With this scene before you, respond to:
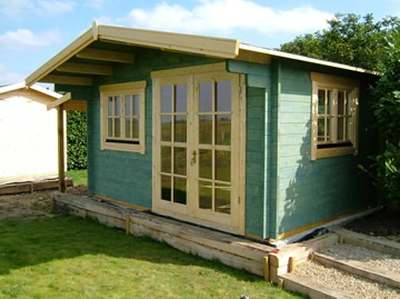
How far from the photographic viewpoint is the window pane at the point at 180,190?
581 cm

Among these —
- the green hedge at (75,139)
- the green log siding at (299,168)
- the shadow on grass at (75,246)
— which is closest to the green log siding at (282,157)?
the green log siding at (299,168)

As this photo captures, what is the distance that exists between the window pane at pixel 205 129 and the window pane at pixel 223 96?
219 millimetres

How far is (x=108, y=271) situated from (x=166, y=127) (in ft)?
7.54

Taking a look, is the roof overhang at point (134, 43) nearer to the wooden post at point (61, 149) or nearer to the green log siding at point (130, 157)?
the green log siding at point (130, 157)

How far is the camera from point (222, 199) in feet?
17.4

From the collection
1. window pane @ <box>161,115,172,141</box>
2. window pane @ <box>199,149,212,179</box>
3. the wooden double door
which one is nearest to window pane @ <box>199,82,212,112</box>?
the wooden double door

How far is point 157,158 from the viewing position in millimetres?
6191

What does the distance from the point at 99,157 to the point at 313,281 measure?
15.7 ft

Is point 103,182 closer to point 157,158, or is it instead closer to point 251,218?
point 157,158

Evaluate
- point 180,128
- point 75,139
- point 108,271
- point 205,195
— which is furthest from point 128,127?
point 75,139

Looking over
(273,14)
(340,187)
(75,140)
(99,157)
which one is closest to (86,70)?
(99,157)

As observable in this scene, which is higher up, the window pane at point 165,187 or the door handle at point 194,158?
the door handle at point 194,158

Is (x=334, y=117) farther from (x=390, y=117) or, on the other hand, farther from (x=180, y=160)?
(x=180, y=160)

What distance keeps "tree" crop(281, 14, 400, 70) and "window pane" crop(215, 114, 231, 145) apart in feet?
23.4
